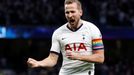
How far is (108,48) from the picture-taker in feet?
76.1

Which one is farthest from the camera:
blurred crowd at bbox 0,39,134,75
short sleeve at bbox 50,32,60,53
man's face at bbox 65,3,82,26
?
blurred crowd at bbox 0,39,134,75

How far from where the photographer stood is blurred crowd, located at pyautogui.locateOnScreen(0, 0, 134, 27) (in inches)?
774

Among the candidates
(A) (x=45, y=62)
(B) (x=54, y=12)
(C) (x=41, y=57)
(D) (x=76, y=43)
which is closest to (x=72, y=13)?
(D) (x=76, y=43)

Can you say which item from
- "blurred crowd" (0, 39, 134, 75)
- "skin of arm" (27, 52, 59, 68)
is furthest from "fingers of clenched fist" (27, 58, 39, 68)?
"blurred crowd" (0, 39, 134, 75)

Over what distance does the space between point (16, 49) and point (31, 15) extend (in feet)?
9.61

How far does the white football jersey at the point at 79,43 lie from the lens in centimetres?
695

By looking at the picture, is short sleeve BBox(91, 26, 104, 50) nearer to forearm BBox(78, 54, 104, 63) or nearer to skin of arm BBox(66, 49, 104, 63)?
skin of arm BBox(66, 49, 104, 63)

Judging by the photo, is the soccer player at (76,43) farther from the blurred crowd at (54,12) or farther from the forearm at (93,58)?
the blurred crowd at (54,12)

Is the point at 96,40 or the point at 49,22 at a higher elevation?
the point at 49,22

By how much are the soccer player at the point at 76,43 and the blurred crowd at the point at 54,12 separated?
40.6 ft

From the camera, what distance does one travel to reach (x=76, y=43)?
7020mm

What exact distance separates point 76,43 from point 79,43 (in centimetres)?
4

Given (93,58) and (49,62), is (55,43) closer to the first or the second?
(49,62)

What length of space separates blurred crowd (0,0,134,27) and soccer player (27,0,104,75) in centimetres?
1239
